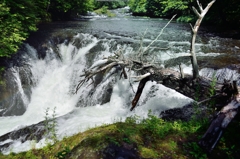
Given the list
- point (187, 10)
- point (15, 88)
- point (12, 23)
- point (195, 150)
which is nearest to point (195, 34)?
point (195, 150)

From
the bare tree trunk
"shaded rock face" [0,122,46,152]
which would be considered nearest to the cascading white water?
"shaded rock face" [0,122,46,152]

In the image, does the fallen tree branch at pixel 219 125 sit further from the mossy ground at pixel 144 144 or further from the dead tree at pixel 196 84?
the mossy ground at pixel 144 144

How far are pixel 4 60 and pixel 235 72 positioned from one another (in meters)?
10.4

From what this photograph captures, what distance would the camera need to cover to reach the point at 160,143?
4.50 metres

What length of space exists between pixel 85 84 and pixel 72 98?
92 centimetres

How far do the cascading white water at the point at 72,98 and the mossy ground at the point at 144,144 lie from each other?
1.65 meters

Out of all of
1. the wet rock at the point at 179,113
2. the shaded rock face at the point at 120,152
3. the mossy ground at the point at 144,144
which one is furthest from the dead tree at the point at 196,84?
the wet rock at the point at 179,113

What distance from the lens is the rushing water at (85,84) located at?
8.38 m

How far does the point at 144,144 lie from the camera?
438cm

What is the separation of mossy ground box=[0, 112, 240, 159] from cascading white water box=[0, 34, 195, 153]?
1.65 m

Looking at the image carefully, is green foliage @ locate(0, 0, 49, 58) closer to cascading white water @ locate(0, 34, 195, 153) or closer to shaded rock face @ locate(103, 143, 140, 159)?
cascading white water @ locate(0, 34, 195, 153)

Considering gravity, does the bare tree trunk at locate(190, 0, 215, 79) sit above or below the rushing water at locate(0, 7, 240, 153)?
above

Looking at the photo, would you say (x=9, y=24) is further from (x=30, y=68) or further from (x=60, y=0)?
(x=60, y=0)

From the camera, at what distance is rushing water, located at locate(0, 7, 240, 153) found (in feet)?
27.5
